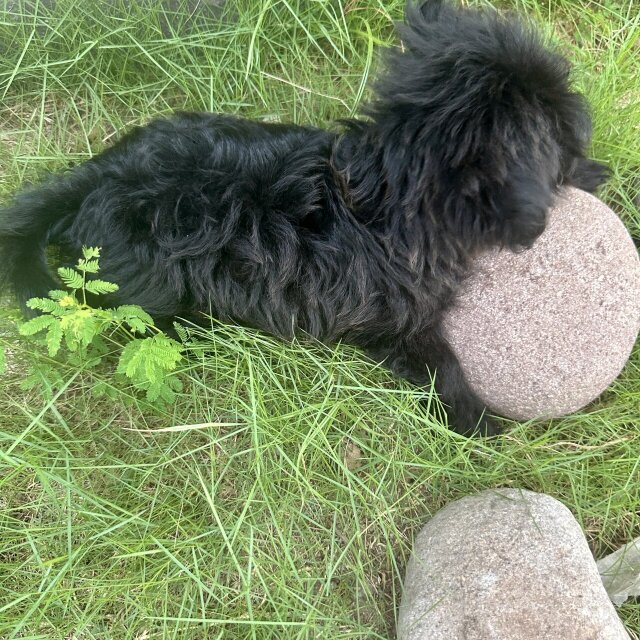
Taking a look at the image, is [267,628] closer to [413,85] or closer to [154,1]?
[413,85]

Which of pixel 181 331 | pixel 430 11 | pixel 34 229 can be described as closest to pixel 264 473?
pixel 181 331

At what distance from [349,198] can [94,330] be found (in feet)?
2.77

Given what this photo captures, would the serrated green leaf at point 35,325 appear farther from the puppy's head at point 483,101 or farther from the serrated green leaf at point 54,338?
the puppy's head at point 483,101

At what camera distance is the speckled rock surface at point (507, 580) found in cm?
158

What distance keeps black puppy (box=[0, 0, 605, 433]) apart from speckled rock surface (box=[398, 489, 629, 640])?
2.06 ft

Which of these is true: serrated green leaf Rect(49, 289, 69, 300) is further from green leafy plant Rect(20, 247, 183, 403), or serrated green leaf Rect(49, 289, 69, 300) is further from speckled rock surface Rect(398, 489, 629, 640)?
speckled rock surface Rect(398, 489, 629, 640)

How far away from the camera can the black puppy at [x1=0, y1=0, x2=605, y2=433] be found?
57.3 inches

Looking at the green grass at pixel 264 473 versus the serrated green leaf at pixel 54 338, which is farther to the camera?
the green grass at pixel 264 473

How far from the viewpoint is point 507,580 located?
164 cm

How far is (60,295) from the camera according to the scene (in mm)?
1622

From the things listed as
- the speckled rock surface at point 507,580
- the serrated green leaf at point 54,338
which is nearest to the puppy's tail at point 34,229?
the serrated green leaf at point 54,338

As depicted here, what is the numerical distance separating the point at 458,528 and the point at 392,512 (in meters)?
0.25

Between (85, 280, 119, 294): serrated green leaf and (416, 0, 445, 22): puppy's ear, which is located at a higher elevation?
(416, 0, 445, 22): puppy's ear

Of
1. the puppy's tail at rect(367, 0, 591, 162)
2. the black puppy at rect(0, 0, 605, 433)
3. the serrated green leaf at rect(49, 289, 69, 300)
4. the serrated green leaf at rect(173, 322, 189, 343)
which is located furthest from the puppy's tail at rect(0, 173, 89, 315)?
the puppy's tail at rect(367, 0, 591, 162)
